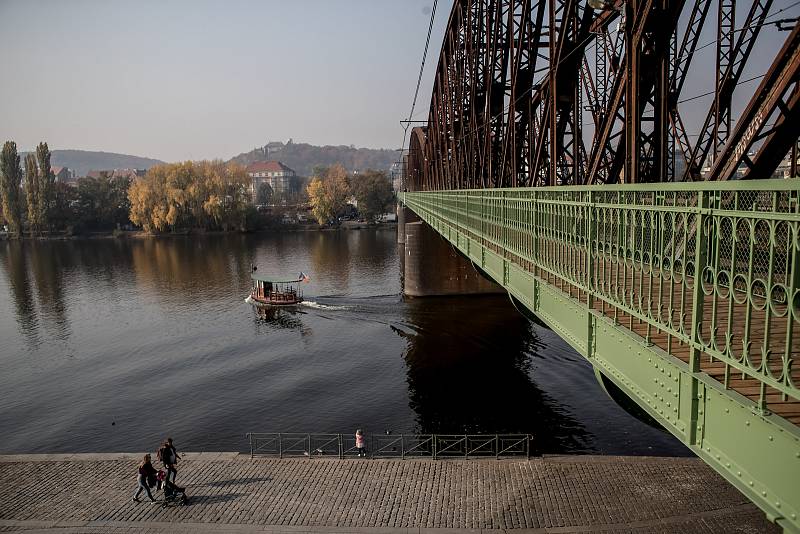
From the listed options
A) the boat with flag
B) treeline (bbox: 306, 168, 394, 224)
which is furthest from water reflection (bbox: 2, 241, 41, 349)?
treeline (bbox: 306, 168, 394, 224)

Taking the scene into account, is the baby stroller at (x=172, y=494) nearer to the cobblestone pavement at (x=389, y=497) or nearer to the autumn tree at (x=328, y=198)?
the cobblestone pavement at (x=389, y=497)

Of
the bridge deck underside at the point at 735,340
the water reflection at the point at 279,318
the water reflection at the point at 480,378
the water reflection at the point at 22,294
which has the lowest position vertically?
the water reflection at the point at 480,378

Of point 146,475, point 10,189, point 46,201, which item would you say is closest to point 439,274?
point 146,475

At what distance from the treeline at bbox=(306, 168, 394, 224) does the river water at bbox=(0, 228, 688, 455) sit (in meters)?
66.6

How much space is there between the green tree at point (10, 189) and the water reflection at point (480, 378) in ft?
327

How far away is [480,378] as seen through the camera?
27.7 metres

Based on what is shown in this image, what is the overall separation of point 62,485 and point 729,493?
18.0 metres

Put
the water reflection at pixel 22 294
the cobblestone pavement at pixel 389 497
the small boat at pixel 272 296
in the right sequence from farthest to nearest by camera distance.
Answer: the small boat at pixel 272 296
the water reflection at pixel 22 294
the cobblestone pavement at pixel 389 497

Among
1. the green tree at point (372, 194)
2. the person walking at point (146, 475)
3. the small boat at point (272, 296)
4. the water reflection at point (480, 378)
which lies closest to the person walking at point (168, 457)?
the person walking at point (146, 475)

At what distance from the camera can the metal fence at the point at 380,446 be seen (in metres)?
17.6

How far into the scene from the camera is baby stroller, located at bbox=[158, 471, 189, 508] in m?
14.8

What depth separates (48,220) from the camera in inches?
4350

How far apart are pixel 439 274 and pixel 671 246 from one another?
1603 inches

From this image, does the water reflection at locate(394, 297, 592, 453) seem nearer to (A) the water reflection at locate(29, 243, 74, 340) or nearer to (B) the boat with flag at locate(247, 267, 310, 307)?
(B) the boat with flag at locate(247, 267, 310, 307)
